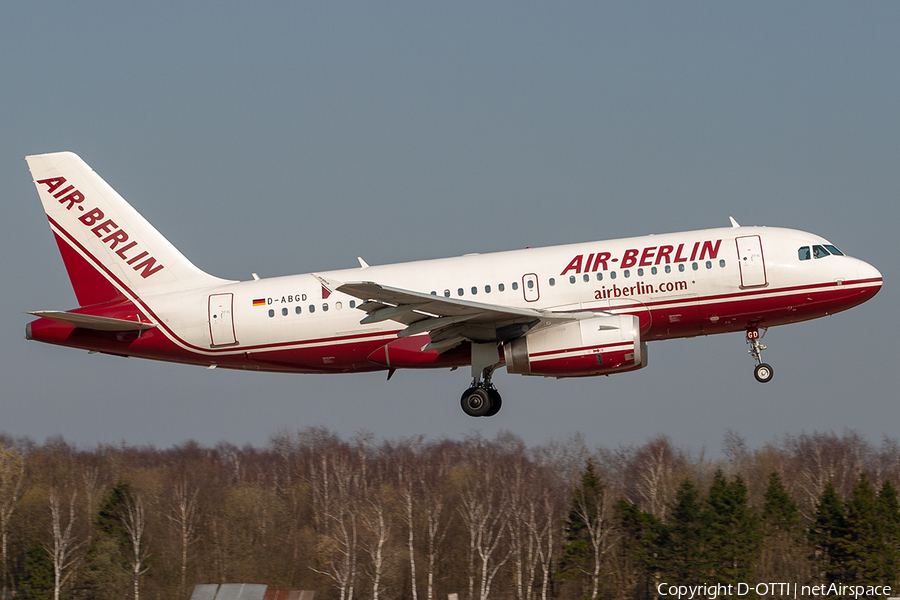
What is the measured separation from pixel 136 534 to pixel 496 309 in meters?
44.0

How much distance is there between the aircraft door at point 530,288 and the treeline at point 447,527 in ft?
90.6

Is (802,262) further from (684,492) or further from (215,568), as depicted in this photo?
(215,568)

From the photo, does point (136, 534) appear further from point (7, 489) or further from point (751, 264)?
point (751, 264)

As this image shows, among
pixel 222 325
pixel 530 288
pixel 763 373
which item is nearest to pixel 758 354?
pixel 763 373

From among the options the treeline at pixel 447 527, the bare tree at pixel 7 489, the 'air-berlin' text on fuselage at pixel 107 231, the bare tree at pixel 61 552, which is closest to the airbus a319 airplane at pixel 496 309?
the 'air-berlin' text on fuselage at pixel 107 231

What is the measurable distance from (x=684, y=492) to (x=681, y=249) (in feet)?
118

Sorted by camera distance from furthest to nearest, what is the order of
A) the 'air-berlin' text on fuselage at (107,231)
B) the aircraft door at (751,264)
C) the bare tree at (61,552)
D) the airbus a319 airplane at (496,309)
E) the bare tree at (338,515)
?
1. the bare tree at (61,552)
2. the bare tree at (338,515)
3. the 'air-berlin' text on fuselage at (107,231)
4. the aircraft door at (751,264)
5. the airbus a319 airplane at (496,309)

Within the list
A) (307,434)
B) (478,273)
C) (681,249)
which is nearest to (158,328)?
(478,273)

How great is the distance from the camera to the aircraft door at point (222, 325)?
31719mm

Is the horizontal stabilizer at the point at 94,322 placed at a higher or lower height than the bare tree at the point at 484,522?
higher

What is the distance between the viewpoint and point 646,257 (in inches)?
1185

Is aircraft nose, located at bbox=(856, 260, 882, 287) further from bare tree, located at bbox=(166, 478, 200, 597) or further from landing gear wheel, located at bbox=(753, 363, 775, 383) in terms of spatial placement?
bare tree, located at bbox=(166, 478, 200, 597)

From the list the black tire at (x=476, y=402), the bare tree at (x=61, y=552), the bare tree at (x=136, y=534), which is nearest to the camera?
the black tire at (x=476, y=402)

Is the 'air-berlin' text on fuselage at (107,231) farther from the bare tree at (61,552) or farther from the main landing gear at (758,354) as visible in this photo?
the bare tree at (61,552)
